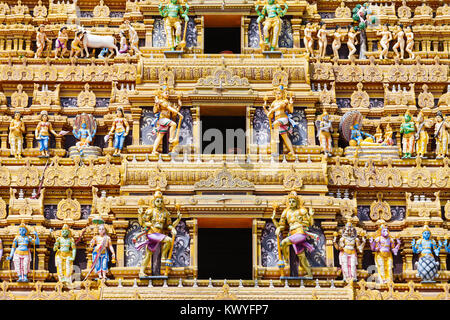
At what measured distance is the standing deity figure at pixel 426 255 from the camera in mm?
34719

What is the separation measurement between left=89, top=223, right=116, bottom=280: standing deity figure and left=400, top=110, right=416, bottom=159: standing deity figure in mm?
12196

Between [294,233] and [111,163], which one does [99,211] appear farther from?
[294,233]

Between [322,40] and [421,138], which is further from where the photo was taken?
[322,40]

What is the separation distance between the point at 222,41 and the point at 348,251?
571 inches

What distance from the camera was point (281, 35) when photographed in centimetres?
4134

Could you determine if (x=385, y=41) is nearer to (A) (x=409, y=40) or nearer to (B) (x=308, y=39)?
(A) (x=409, y=40)

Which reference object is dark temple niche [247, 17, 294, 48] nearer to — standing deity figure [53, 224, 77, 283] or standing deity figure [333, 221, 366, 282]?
standing deity figure [333, 221, 366, 282]

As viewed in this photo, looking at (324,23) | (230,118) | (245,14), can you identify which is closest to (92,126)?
(230,118)

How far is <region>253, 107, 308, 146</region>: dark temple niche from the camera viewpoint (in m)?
38.2

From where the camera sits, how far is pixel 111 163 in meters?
37.7

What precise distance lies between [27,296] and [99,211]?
4.85 m

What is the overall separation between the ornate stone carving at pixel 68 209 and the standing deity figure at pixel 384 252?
37.4ft

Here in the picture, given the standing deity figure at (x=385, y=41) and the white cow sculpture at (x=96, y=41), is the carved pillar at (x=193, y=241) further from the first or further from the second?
the standing deity figure at (x=385, y=41)

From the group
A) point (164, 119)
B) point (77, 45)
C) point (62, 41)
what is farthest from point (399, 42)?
point (62, 41)
